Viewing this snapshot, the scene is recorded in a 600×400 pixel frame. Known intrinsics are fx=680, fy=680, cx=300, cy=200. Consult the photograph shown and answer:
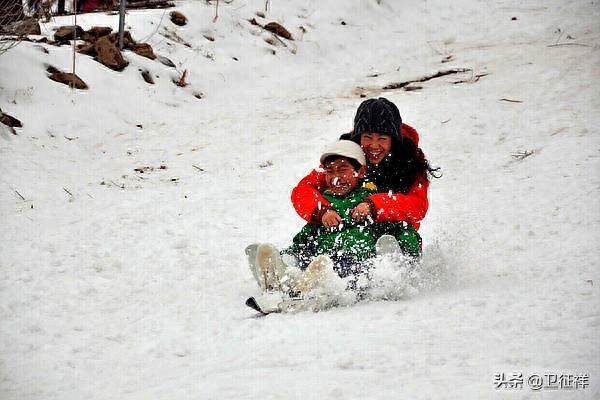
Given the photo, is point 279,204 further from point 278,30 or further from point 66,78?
point 278,30

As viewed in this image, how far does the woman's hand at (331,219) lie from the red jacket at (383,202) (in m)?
0.13

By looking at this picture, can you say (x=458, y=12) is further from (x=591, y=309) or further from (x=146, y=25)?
(x=591, y=309)

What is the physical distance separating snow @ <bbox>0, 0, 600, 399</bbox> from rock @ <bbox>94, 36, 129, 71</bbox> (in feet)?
0.48

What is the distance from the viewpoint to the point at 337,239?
13.0 feet

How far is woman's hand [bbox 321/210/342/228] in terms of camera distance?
3.91 metres

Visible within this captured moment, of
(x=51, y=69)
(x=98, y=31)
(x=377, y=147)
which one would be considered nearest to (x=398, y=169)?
(x=377, y=147)

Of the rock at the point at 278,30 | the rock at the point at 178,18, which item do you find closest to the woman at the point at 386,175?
the rock at the point at 178,18

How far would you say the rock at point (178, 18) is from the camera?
11.3 meters

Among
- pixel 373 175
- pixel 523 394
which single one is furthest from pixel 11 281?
pixel 523 394

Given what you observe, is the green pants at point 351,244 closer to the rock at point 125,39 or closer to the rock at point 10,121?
the rock at point 10,121

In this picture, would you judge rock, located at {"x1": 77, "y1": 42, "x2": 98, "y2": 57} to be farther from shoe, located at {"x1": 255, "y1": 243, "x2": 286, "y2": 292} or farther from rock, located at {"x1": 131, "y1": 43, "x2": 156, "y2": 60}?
shoe, located at {"x1": 255, "y1": 243, "x2": 286, "y2": 292}

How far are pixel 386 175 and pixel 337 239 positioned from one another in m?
0.56

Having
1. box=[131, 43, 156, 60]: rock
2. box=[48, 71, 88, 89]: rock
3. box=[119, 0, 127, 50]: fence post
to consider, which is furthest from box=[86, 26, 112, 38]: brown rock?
box=[48, 71, 88, 89]: rock

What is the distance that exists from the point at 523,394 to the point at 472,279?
1.85m
